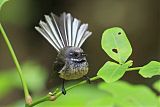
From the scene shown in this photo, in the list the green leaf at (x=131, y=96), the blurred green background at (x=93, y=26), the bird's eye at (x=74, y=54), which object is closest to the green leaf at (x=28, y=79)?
the green leaf at (x=131, y=96)

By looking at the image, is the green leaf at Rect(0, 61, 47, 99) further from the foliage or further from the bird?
the foliage

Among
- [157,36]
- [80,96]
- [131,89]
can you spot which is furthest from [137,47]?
[131,89]

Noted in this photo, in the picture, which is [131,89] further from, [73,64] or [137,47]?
[137,47]

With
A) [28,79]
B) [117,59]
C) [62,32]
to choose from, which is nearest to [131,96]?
[62,32]

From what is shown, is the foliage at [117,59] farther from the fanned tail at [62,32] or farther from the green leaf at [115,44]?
the fanned tail at [62,32]

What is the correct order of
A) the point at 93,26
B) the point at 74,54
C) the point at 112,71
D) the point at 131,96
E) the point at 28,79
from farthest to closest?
the point at 93,26, the point at 28,79, the point at 131,96, the point at 74,54, the point at 112,71

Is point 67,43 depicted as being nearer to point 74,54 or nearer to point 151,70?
point 74,54

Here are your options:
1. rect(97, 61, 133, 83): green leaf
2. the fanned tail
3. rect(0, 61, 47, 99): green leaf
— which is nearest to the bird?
the fanned tail
